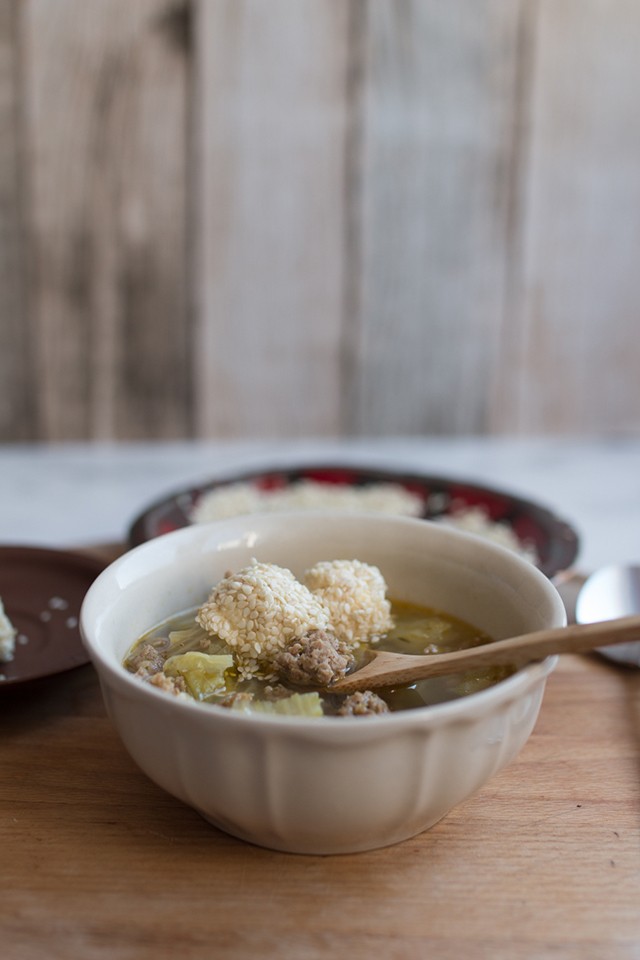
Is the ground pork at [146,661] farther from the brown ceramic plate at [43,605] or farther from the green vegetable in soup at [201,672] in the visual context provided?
the brown ceramic plate at [43,605]

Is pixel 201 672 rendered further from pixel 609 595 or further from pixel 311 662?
pixel 609 595

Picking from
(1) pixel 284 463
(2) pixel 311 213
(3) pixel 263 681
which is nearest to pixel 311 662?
(3) pixel 263 681

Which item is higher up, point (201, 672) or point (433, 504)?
point (201, 672)

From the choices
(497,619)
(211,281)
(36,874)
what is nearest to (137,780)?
(36,874)

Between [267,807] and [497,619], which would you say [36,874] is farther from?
[497,619]

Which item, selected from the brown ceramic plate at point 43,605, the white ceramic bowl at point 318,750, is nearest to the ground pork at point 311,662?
the white ceramic bowl at point 318,750

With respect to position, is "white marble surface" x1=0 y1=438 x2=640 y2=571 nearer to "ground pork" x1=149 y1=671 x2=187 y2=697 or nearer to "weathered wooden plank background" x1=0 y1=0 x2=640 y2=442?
"weathered wooden plank background" x1=0 y1=0 x2=640 y2=442
